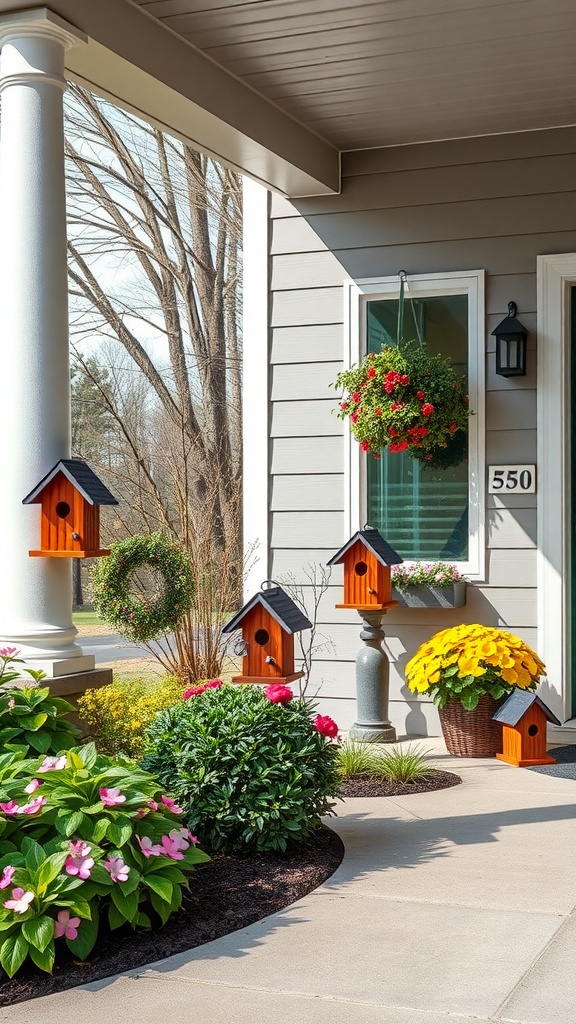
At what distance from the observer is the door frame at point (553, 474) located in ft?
18.0

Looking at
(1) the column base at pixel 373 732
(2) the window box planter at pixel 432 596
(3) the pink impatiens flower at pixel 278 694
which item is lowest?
(1) the column base at pixel 373 732

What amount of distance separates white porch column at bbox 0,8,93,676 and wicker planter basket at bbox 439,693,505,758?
1.93 meters

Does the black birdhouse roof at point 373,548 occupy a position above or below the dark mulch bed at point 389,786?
above

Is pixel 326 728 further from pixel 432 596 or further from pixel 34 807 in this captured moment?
pixel 432 596

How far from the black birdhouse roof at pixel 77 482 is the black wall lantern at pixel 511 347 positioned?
2463 millimetres

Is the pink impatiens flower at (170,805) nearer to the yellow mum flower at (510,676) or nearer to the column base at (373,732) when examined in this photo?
the yellow mum flower at (510,676)

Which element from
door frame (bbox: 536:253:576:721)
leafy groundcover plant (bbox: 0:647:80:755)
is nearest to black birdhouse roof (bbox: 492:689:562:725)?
door frame (bbox: 536:253:576:721)

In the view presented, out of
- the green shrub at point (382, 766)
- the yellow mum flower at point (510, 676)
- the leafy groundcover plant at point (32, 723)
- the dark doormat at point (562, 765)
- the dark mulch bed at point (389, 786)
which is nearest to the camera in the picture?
the leafy groundcover plant at point (32, 723)

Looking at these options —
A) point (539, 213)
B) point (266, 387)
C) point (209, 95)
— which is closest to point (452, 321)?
point (539, 213)

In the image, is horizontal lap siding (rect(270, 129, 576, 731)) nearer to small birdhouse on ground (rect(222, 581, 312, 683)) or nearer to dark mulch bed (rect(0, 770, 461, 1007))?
small birdhouse on ground (rect(222, 581, 312, 683))

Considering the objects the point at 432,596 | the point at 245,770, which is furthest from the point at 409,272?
the point at 245,770

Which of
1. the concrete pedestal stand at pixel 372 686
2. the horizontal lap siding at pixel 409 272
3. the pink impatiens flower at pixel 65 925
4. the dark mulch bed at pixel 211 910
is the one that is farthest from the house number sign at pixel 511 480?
the pink impatiens flower at pixel 65 925

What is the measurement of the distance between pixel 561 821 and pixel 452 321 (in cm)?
276

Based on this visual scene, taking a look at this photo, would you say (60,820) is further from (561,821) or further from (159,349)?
(159,349)
